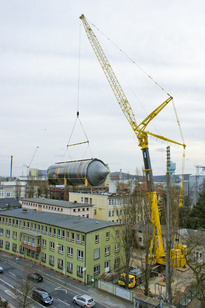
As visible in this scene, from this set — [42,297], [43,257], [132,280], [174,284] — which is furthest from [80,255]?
[174,284]

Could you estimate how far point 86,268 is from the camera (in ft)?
89.2

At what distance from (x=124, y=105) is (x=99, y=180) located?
21370 millimetres

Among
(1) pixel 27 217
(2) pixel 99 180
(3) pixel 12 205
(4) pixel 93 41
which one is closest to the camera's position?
(1) pixel 27 217

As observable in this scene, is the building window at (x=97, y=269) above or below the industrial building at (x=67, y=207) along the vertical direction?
below

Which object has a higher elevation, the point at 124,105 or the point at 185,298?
the point at 124,105

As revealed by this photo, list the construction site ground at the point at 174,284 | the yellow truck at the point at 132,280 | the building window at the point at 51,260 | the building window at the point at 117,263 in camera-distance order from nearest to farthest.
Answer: the construction site ground at the point at 174,284 → the yellow truck at the point at 132,280 → the building window at the point at 51,260 → the building window at the point at 117,263

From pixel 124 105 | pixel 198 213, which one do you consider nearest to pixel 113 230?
pixel 124 105

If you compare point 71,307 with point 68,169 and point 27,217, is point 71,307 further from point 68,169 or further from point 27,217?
point 68,169

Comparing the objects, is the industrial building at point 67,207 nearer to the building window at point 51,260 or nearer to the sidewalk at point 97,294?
the building window at point 51,260

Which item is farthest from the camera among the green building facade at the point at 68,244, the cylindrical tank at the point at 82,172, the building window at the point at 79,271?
the cylindrical tank at the point at 82,172

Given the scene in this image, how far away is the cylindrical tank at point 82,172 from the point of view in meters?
56.3

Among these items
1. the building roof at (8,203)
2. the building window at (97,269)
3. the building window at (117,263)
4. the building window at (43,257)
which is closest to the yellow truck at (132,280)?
the building window at (117,263)

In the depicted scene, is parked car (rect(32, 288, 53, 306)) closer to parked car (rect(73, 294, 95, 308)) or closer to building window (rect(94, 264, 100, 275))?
parked car (rect(73, 294, 95, 308))

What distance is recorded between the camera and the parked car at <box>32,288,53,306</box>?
73.7 feet
